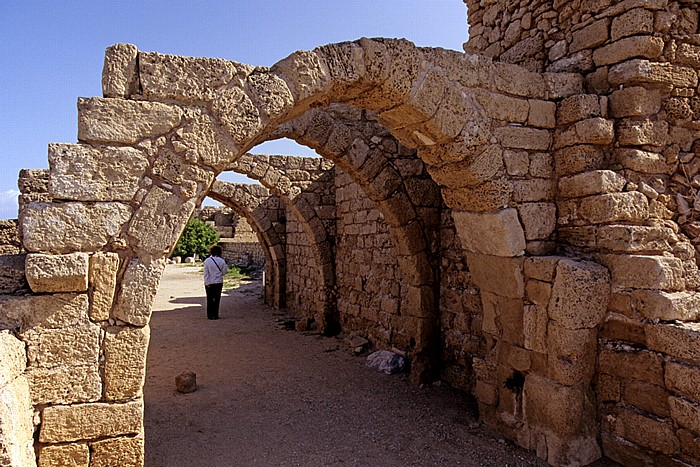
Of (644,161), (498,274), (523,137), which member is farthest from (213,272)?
(644,161)

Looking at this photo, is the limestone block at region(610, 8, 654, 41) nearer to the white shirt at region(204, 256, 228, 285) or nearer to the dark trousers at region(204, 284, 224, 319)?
the white shirt at region(204, 256, 228, 285)

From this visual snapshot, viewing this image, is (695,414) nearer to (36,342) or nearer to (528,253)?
(528,253)

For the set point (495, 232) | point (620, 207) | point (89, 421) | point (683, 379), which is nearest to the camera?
point (89, 421)

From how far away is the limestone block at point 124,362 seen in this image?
263cm

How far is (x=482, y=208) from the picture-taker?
3.77 meters

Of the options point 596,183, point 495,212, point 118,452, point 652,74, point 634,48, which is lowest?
point 118,452

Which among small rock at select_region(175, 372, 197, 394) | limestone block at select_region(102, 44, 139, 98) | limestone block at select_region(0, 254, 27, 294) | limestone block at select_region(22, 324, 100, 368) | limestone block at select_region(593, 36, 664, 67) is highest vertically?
limestone block at select_region(593, 36, 664, 67)

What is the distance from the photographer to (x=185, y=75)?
9.12 ft

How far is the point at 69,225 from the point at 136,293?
1.65 ft

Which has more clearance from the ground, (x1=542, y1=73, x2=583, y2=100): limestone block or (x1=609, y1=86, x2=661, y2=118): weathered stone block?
(x1=542, y1=73, x2=583, y2=100): limestone block

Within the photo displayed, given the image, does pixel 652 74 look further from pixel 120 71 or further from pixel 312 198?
pixel 312 198

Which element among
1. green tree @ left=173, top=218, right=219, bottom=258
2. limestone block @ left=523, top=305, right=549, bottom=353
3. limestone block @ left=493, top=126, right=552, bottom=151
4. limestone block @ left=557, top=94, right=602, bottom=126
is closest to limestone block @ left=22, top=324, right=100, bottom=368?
limestone block @ left=523, top=305, right=549, bottom=353

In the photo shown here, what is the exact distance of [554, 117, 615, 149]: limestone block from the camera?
11.5ft

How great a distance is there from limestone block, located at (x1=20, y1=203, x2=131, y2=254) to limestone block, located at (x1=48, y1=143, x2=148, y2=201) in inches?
2.4
